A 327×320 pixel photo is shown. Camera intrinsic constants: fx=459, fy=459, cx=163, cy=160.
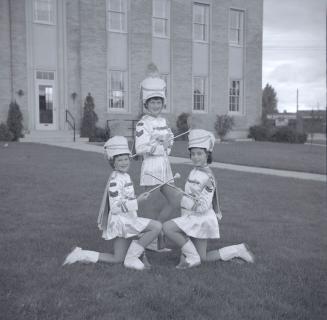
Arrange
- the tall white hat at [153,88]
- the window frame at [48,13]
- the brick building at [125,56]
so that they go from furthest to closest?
the window frame at [48,13] < the brick building at [125,56] < the tall white hat at [153,88]

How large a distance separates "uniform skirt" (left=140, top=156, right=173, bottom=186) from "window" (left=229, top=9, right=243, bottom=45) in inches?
840

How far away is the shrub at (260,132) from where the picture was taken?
2534cm

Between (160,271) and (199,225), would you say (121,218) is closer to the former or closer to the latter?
(160,271)

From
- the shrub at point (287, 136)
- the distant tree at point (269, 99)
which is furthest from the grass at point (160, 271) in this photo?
the distant tree at point (269, 99)

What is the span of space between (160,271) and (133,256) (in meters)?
0.28

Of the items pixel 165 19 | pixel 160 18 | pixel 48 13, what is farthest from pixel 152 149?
pixel 165 19

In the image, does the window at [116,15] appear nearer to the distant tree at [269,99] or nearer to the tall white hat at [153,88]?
the tall white hat at [153,88]

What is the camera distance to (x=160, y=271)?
13.7 ft

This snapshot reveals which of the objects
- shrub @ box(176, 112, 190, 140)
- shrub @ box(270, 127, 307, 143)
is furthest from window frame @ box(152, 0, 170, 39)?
shrub @ box(270, 127, 307, 143)

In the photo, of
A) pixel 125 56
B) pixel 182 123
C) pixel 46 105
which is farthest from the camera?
Result: pixel 182 123

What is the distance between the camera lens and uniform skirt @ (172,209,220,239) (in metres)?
4.27

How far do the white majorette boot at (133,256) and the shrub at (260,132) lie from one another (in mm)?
21921

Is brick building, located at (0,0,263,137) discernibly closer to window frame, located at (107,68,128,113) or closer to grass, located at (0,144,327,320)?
window frame, located at (107,68,128,113)

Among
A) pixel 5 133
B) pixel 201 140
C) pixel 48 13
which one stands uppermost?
pixel 48 13
